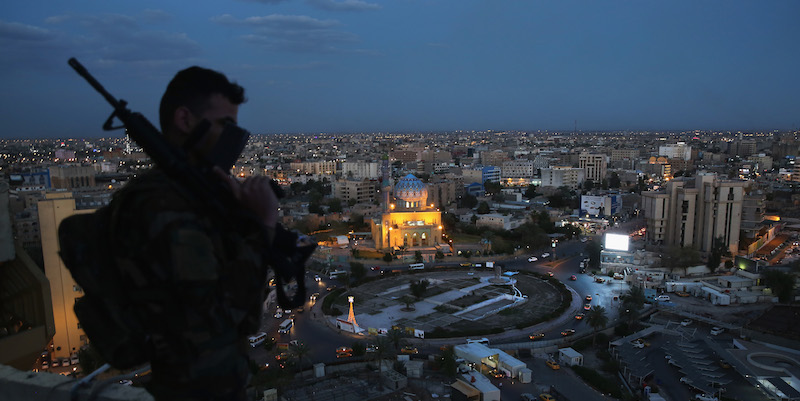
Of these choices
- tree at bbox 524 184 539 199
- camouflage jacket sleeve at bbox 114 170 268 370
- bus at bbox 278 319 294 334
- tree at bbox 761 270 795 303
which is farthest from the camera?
tree at bbox 524 184 539 199

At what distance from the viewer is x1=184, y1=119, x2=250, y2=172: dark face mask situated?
94 cm

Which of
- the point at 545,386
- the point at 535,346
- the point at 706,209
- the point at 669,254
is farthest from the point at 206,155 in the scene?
the point at 706,209

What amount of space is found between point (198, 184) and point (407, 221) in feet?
53.3

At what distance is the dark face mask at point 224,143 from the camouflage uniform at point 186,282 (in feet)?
0.30

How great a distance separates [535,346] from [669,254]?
6.61 meters

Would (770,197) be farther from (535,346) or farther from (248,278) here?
(248,278)

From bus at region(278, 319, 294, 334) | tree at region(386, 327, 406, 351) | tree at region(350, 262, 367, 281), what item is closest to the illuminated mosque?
tree at region(350, 262, 367, 281)

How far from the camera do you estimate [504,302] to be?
464 inches

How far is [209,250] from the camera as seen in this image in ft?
2.71

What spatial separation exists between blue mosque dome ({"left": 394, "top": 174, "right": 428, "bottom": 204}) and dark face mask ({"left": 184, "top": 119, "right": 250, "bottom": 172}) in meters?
16.6

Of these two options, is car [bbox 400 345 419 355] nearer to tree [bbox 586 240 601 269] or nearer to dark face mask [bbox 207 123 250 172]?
tree [bbox 586 240 601 269]

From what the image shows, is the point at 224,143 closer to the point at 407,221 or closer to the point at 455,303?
the point at 455,303

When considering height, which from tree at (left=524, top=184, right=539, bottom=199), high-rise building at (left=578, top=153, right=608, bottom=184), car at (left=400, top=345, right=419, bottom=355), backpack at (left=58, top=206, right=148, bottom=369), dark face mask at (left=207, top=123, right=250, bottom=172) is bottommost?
car at (left=400, top=345, right=419, bottom=355)

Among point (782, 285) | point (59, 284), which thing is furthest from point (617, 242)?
point (59, 284)
